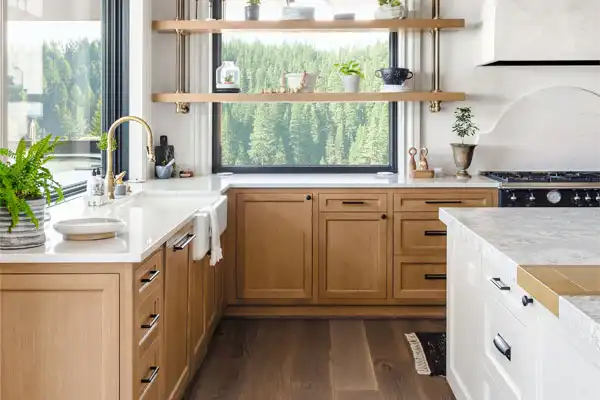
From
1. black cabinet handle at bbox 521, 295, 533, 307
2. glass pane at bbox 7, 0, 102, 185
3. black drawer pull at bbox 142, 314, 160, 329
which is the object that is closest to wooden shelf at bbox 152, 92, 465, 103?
glass pane at bbox 7, 0, 102, 185

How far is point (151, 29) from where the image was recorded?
502 centimetres

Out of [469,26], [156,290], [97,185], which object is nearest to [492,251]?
[156,290]

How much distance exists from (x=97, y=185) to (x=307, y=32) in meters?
2.41

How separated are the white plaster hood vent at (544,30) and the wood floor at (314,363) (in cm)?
190

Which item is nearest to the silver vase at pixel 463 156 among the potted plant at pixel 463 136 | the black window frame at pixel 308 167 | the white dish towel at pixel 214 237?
the potted plant at pixel 463 136

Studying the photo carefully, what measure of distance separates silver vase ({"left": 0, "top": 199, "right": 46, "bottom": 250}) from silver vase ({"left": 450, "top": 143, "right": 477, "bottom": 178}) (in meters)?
3.27

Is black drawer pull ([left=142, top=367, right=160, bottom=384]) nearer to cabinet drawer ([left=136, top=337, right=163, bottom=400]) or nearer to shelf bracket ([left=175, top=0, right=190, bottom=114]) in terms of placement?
cabinet drawer ([left=136, top=337, right=163, bottom=400])

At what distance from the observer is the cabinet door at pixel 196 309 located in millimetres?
3439

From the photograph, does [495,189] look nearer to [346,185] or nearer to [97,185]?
[346,185]

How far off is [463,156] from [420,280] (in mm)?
943

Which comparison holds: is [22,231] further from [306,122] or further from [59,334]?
[306,122]

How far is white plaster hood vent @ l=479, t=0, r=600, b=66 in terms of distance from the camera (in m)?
4.79

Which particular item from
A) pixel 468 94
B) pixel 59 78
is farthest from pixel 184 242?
pixel 468 94

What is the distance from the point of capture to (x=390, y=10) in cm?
502
